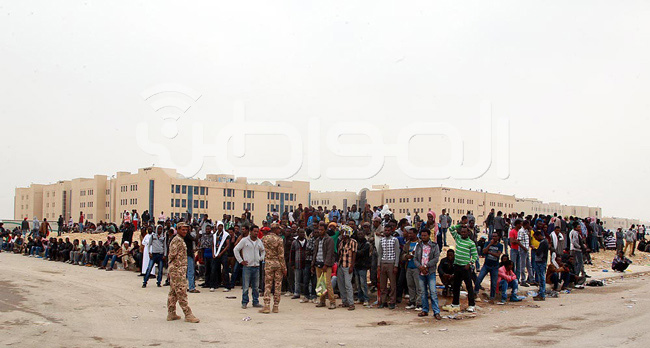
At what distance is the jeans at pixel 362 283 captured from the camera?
13.5 metres

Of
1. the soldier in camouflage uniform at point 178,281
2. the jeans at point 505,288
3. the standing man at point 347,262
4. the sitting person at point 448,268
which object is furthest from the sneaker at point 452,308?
the soldier in camouflage uniform at point 178,281

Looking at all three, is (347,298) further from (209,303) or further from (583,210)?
(583,210)

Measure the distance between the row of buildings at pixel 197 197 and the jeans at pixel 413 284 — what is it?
75.0 metres

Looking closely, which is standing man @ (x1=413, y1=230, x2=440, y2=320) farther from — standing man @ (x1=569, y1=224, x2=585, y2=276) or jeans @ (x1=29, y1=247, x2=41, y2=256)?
jeans @ (x1=29, y1=247, x2=41, y2=256)

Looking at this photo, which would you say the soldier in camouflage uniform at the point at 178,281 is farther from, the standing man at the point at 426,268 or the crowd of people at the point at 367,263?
the standing man at the point at 426,268

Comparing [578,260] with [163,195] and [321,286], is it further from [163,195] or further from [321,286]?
Result: [163,195]

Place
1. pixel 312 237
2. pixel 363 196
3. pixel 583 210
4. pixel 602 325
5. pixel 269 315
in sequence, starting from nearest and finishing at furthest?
pixel 602 325, pixel 269 315, pixel 312 237, pixel 363 196, pixel 583 210

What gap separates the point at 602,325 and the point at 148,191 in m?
92.7

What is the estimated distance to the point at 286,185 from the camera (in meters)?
114

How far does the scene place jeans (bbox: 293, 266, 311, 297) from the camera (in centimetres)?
1452

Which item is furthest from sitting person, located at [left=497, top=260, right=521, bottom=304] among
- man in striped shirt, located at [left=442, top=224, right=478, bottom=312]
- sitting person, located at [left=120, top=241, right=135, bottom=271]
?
sitting person, located at [left=120, top=241, right=135, bottom=271]

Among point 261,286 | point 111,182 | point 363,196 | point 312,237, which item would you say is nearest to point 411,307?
point 312,237

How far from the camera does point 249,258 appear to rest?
43.1 feet

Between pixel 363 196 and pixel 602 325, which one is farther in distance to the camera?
pixel 363 196
